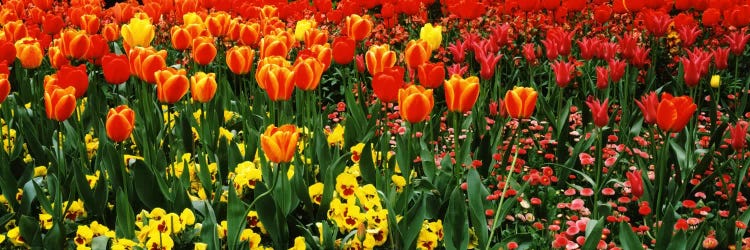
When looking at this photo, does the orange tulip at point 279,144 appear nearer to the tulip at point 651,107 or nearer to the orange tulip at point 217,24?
the tulip at point 651,107

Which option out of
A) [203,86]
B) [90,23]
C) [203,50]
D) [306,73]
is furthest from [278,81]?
[90,23]

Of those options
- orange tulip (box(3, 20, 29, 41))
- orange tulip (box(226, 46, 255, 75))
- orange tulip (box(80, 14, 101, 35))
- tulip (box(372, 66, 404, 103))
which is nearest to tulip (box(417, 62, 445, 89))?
tulip (box(372, 66, 404, 103))

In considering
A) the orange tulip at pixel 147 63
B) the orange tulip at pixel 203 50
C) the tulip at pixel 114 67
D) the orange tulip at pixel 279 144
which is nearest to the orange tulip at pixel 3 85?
the tulip at pixel 114 67

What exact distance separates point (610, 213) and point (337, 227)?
963 mm

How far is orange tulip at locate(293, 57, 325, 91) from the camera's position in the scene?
9.91ft

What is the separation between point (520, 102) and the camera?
9.67 ft

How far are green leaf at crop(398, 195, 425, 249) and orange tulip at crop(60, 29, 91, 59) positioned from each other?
5.28ft

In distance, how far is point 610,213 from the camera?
10.0ft

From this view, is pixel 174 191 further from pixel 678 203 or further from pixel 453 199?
pixel 678 203

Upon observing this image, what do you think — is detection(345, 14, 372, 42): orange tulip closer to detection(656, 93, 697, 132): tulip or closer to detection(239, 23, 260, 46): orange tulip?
detection(239, 23, 260, 46): orange tulip

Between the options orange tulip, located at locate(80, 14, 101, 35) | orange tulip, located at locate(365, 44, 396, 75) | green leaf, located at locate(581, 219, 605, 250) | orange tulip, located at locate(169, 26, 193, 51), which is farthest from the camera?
orange tulip, located at locate(80, 14, 101, 35)

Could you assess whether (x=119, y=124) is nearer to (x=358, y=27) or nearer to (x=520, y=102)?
(x=520, y=102)

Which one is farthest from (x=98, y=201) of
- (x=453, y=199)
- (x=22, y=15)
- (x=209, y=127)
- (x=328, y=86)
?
(x=22, y=15)

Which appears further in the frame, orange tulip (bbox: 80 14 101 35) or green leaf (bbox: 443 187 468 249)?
orange tulip (bbox: 80 14 101 35)
